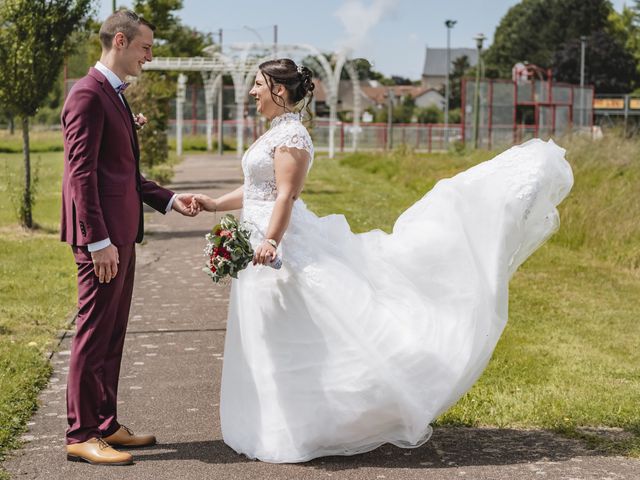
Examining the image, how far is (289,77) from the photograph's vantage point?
226 inches

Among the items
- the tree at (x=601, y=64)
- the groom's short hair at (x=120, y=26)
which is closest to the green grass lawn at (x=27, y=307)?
the groom's short hair at (x=120, y=26)

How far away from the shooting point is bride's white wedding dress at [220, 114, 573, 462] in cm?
559

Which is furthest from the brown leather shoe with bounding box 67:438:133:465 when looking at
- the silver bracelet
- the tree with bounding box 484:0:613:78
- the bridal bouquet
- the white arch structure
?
the tree with bounding box 484:0:613:78

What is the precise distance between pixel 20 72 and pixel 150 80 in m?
9.49

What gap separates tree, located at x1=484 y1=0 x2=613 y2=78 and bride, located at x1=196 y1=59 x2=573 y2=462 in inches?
3865

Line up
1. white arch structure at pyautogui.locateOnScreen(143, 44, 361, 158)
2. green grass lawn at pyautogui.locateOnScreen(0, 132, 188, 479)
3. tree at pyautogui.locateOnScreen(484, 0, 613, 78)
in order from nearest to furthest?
green grass lawn at pyautogui.locateOnScreen(0, 132, 188, 479), white arch structure at pyautogui.locateOnScreen(143, 44, 361, 158), tree at pyautogui.locateOnScreen(484, 0, 613, 78)

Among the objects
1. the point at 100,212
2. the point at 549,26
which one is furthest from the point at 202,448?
the point at 549,26

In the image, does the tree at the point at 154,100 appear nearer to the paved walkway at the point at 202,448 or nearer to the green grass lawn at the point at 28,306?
the green grass lawn at the point at 28,306

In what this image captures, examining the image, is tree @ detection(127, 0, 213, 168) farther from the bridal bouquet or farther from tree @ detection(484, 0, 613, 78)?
tree @ detection(484, 0, 613, 78)

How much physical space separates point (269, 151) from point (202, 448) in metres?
1.62

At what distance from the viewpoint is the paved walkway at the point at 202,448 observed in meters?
5.46

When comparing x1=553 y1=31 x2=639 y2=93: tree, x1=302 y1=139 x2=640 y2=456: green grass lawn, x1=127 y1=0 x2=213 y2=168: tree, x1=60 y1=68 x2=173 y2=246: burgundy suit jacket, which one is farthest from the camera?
x1=553 y1=31 x2=639 y2=93: tree

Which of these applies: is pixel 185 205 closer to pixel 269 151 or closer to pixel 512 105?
pixel 269 151

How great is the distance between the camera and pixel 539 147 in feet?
20.1
